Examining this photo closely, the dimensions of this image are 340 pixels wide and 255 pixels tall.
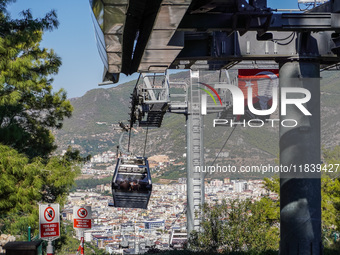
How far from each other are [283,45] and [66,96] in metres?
13.4

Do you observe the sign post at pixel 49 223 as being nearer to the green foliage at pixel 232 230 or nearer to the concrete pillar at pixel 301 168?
the concrete pillar at pixel 301 168

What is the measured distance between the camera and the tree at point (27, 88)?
38.8 ft

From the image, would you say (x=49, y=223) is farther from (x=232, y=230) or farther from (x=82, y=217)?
(x=232, y=230)

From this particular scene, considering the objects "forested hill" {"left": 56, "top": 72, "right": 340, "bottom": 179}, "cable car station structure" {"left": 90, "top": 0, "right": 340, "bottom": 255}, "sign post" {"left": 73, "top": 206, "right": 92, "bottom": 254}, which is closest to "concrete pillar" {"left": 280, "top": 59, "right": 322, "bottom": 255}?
"cable car station structure" {"left": 90, "top": 0, "right": 340, "bottom": 255}

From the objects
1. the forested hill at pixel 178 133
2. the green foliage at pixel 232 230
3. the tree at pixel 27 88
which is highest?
the forested hill at pixel 178 133

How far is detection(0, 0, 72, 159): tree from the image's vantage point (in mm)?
11836

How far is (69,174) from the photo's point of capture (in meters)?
16.4

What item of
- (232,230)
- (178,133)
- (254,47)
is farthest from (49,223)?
(178,133)

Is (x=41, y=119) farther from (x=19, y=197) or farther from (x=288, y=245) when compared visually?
(x=288, y=245)

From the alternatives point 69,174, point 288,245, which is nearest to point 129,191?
point 69,174

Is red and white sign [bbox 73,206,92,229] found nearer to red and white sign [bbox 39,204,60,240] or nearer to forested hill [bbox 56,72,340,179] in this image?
red and white sign [bbox 39,204,60,240]

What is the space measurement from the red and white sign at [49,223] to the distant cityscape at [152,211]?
6196mm

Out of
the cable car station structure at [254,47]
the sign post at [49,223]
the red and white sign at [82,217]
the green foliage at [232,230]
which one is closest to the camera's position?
the cable car station structure at [254,47]

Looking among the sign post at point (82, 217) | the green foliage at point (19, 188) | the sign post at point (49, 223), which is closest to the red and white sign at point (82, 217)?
the sign post at point (82, 217)
